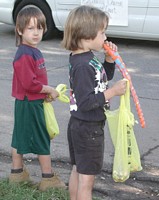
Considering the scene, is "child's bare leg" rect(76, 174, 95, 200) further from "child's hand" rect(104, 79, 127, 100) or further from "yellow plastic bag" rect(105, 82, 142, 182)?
"child's hand" rect(104, 79, 127, 100)

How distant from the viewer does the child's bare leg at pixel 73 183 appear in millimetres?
3318

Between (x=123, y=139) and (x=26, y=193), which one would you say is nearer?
(x=123, y=139)

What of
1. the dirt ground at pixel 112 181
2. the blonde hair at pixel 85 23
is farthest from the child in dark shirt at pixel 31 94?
the blonde hair at pixel 85 23

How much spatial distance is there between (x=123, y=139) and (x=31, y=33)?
1.04m

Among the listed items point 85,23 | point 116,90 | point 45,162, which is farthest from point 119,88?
point 45,162

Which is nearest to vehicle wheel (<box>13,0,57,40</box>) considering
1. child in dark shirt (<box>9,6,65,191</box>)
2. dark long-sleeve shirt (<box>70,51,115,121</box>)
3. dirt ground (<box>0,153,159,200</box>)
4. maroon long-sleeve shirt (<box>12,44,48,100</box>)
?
dirt ground (<box>0,153,159,200</box>)

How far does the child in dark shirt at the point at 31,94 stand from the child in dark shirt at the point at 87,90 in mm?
512

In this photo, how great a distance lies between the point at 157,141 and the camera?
4.87 metres

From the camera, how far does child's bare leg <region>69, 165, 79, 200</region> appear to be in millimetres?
3318

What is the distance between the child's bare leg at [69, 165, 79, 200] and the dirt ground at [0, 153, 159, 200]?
0.46 meters

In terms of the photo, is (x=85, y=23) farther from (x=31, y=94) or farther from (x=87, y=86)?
(x=31, y=94)

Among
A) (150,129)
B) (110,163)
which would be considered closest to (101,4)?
(150,129)

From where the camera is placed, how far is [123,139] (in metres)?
3.06

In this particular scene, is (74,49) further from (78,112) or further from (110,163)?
(110,163)
